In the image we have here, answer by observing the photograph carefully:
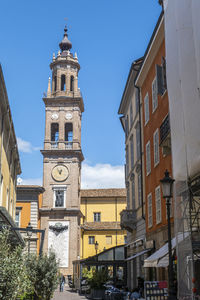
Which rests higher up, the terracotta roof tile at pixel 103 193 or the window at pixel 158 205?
the terracotta roof tile at pixel 103 193

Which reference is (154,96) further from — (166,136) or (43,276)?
(43,276)

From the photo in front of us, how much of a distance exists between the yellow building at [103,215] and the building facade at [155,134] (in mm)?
40617

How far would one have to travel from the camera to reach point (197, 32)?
8.67 meters

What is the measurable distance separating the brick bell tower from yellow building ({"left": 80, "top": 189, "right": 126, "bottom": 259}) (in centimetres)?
895

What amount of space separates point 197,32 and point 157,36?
12.3 meters

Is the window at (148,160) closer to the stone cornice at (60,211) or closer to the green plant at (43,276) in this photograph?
the green plant at (43,276)

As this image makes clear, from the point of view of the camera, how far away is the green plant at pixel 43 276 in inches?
770

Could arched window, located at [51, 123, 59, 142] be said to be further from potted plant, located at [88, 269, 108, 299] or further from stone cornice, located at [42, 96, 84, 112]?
potted plant, located at [88, 269, 108, 299]

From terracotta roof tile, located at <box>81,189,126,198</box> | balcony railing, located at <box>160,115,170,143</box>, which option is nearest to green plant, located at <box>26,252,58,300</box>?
balcony railing, located at <box>160,115,170,143</box>

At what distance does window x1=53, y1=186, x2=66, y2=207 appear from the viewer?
54.7 m

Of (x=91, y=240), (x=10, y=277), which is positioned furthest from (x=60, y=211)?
(x=10, y=277)

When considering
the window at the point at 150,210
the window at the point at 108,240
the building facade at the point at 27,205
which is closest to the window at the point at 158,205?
the window at the point at 150,210

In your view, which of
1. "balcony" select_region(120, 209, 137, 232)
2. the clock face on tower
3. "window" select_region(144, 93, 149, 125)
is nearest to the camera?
"window" select_region(144, 93, 149, 125)

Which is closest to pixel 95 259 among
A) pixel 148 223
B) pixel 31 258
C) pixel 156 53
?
pixel 148 223
